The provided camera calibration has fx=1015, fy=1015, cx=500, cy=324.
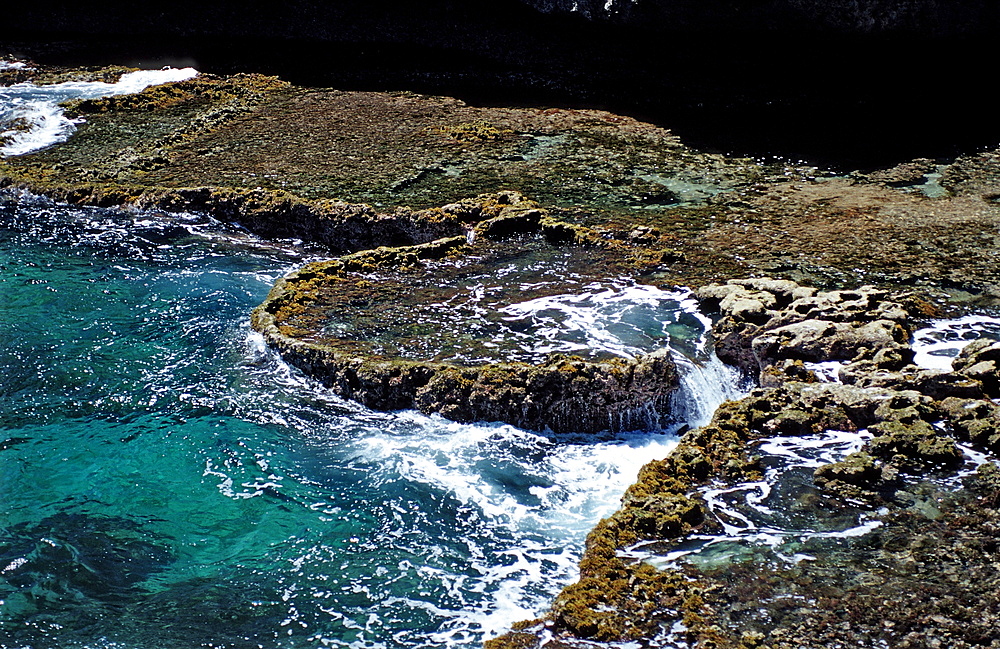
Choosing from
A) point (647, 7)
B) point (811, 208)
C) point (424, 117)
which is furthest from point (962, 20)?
point (424, 117)

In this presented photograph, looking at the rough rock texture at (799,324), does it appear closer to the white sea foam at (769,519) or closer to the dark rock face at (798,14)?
the white sea foam at (769,519)

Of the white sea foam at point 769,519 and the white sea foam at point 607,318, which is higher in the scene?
the white sea foam at point 607,318

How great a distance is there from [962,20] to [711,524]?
61.6ft

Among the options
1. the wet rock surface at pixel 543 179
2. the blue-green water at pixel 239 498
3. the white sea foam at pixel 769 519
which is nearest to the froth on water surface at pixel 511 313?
the wet rock surface at pixel 543 179

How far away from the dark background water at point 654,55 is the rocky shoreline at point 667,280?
4.53 feet

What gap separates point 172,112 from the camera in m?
26.4

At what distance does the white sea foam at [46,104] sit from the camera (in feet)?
82.1

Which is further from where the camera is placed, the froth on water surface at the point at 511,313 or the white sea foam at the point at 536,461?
the froth on water surface at the point at 511,313

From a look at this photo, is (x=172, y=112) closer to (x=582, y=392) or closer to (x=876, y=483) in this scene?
(x=582, y=392)

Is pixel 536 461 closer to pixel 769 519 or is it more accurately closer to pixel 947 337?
pixel 769 519

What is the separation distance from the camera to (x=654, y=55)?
27172 mm

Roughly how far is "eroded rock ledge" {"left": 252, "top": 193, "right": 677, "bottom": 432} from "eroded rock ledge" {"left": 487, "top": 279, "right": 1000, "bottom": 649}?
145 cm

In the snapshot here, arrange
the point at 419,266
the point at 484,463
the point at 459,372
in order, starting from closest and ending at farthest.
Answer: the point at 484,463 → the point at 459,372 → the point at 419,266

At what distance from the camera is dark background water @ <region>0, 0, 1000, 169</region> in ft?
74.6
